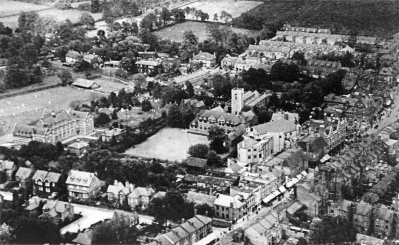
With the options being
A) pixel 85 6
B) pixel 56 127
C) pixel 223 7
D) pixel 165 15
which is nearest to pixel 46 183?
pixel 56 127

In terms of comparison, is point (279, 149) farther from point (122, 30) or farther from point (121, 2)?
point (121, 2)

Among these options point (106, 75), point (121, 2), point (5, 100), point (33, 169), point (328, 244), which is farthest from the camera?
point (121, 2)

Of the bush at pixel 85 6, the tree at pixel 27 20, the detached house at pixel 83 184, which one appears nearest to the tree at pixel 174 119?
the detached house at pixel 83 184

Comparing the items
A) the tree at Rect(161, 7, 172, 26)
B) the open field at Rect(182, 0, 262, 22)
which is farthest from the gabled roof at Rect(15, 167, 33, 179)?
the open field at Rect(182, 0, 262, 22)

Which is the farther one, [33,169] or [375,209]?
[33,169]

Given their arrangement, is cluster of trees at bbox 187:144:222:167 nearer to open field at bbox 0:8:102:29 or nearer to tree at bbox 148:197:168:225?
tree at bbox 148:197:168:225

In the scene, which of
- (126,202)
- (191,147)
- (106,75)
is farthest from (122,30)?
(126,202)

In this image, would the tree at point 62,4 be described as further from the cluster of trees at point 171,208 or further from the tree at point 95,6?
the cluster of trees at point 171,208
